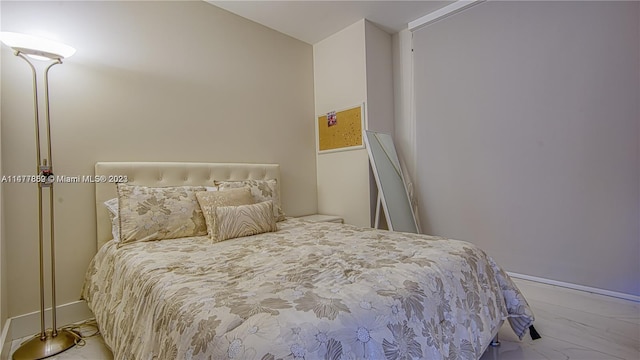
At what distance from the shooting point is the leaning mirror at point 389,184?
9.48 ft

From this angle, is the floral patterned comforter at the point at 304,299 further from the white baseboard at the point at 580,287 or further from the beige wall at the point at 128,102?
the white baseboard at the point at 580,287

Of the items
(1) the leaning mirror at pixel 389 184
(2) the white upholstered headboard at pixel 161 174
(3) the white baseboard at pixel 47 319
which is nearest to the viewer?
(3) the white baseboard at pixel 47 319

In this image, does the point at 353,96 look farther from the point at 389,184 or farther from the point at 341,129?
the point at 389,184

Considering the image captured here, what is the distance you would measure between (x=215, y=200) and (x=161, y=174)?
1.86 feet

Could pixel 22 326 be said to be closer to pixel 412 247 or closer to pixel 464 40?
pixel 412 247

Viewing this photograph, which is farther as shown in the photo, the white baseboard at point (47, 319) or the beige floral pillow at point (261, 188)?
the beige floral pillow at point (261, 188)

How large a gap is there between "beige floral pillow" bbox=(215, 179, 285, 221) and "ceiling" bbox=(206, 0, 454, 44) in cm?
168

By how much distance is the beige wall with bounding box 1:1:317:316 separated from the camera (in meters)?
1.80

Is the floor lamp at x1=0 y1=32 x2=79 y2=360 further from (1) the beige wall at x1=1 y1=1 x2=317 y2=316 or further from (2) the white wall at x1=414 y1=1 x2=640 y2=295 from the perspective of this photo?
(2) the white wall at x1=414 y1=1 x2=640 y2=295

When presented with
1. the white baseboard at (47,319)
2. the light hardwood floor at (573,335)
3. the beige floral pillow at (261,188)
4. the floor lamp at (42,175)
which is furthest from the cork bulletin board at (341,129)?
the white baseboard at (47,319)

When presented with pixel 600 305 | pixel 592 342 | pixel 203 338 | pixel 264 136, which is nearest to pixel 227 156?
pixel 264 136

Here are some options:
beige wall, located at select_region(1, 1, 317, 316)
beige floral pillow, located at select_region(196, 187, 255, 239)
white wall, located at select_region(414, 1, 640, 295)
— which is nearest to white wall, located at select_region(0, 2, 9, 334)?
beige wall, located at select_region(1, 1, 317, 316)

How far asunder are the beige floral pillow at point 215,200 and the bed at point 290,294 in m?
0.04

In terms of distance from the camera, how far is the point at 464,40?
2.82 meters
